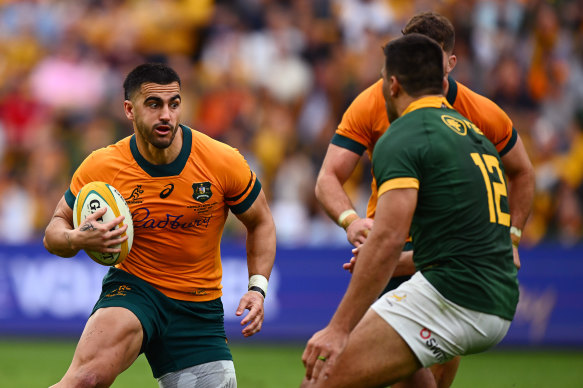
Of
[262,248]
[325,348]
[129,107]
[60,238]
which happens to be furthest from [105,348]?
[129,107]

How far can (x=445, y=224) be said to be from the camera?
15.3ft

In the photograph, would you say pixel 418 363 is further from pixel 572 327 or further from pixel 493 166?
pixel 572 327

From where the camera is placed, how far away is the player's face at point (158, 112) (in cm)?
576

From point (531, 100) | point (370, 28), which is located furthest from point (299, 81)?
point (531, 100)

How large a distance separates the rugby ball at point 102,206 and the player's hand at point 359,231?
1.42 metres

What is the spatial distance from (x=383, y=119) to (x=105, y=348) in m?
2.48

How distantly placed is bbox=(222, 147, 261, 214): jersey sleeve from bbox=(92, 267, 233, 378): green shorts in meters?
0.73

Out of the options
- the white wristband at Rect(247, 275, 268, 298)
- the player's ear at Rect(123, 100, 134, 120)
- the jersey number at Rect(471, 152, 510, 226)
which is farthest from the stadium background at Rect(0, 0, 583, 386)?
the jersey number at Rect(471, 152, 510, 226)

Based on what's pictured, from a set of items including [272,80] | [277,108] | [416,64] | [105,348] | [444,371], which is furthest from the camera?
[272,80]

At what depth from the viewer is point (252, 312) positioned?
571 centimetres

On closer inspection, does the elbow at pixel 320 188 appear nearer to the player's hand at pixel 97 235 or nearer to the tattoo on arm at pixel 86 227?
the player's hand at pixel 97 235

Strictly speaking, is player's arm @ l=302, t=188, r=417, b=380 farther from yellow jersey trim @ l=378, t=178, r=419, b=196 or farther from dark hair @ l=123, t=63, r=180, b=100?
dark hair @ l=123, t=63, r=180, b=100

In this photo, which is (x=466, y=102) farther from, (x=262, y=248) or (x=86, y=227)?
(x=86, y=227)

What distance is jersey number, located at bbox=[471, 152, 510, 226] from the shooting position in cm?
471
